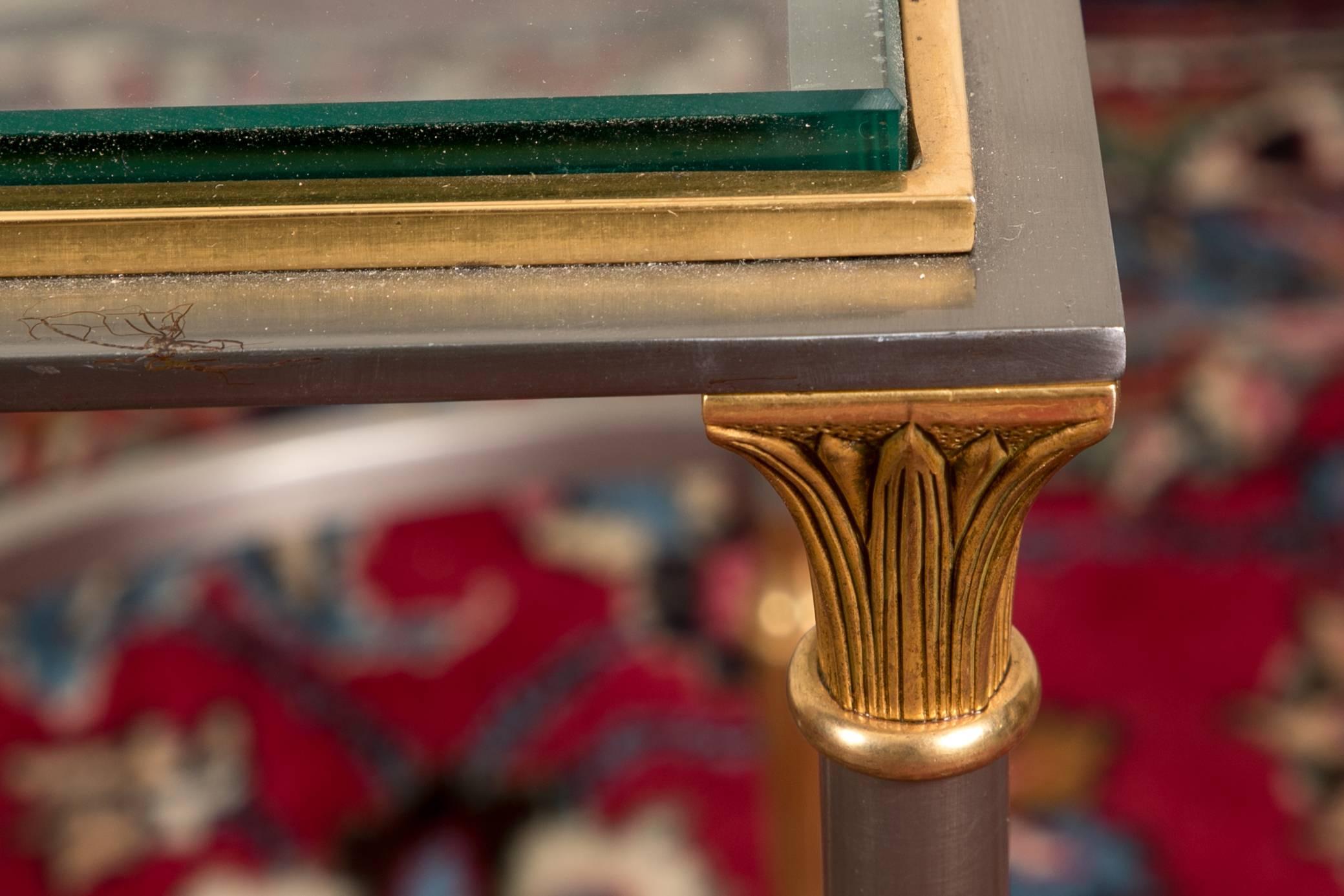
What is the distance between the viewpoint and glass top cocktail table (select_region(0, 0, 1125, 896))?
0.27 m

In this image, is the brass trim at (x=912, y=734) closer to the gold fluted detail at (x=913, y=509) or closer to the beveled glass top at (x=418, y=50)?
the gold fluted detail at (x=913, y=509)

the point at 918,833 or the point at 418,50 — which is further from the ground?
the point at 418,50

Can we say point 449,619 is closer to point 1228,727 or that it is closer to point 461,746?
point 461,746

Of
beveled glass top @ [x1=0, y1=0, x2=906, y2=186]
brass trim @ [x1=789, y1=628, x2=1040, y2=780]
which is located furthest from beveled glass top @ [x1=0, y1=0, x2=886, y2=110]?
brass trim @ [x1=789, y1=628, x2=1040, y2=780]

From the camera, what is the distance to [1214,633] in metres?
0.85

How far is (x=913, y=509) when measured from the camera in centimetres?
30

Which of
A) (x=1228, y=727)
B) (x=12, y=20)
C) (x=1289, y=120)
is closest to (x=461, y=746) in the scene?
(x=1228, y=727)

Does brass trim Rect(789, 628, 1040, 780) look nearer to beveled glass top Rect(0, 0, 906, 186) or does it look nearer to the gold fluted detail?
the gold fluted detail

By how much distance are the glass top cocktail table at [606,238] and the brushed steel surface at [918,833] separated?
0.04m

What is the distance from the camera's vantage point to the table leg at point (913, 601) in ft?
0.92

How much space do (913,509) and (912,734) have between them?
46 mm

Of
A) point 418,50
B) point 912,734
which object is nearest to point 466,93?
point 418,50

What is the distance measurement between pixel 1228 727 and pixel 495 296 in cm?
61

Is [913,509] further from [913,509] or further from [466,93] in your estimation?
[466,93]
